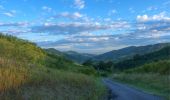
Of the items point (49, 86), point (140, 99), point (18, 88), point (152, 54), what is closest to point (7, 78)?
point (18, 88)

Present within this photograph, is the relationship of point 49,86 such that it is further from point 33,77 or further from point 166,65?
point 166,65

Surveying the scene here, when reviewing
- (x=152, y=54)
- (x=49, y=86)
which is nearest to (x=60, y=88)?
(x=49, y=86)

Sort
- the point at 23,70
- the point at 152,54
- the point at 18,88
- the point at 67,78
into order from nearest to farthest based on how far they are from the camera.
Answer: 1. the point at 18,88
2. the point at 23,70
3. the point at 67,78
4. the point at 152,54

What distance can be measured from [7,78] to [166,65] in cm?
6591

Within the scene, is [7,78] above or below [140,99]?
above

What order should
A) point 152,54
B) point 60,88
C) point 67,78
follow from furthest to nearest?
point 152,54 < point 67,78 < point 60,88

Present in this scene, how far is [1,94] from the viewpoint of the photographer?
46.3ft

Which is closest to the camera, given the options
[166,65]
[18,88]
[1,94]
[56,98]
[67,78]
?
[1,94]

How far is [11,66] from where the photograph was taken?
17.1m

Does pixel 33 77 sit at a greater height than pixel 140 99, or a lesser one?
greater

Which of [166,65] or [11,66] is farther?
[166,65]

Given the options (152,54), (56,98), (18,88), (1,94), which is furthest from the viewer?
(152,54)

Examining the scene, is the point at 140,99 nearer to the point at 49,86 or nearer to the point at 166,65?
the point at 49,86

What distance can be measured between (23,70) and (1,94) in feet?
12.2
